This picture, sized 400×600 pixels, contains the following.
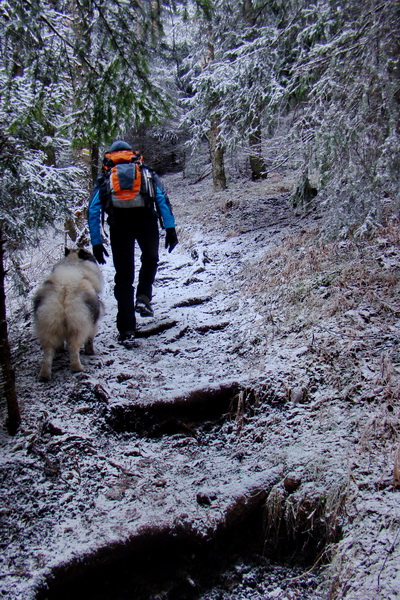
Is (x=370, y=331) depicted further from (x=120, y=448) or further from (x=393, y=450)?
(x=120, y=448)

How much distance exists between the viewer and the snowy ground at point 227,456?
2561 mm

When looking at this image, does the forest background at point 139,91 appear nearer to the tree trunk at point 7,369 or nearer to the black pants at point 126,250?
the tree trunk at point 7,369

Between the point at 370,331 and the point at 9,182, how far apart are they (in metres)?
5.87

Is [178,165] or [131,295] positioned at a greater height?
[178,165]

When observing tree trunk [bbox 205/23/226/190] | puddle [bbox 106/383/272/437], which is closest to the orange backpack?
puddle [bbox 106/383/272/437]

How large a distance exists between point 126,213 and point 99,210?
37 cm

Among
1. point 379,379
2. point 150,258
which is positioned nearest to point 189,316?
point 150,258

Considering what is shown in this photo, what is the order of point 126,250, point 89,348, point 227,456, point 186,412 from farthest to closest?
point 126,250 < point 89,348 < point 186,412 < point 227,456

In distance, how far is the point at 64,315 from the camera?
14.3 ft

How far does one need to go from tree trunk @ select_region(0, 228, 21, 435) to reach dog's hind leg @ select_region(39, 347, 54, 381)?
77 centimetres

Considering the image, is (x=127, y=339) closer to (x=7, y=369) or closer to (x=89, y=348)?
(x=89, y=348)

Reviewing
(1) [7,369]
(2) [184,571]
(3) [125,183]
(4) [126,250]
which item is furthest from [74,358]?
(2) [184,571]

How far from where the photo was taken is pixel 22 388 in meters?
4.16

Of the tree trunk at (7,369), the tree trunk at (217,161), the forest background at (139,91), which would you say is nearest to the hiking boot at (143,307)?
the forest background at (139,91)
